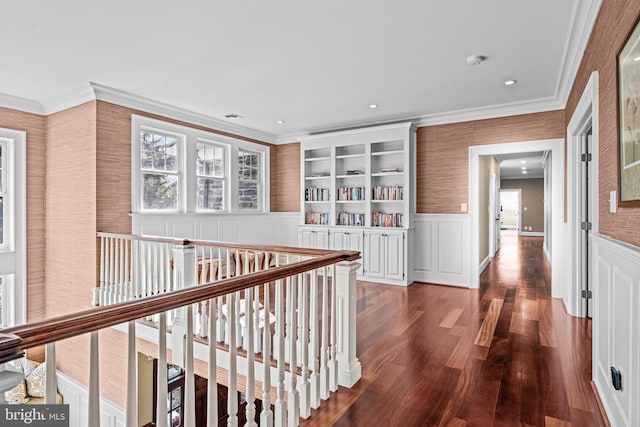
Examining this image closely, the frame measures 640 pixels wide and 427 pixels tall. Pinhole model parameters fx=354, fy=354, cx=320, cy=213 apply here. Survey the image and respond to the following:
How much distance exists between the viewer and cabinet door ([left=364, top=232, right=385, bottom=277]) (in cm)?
546

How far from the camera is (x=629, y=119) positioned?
5.44 ft

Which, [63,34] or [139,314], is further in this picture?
[63,34]

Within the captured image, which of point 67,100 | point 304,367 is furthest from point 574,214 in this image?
point 67,100

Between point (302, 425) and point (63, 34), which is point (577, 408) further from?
point (63, 34)

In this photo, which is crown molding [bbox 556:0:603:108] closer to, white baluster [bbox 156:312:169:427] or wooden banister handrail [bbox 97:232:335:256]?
wooden banister handrail [bbox 97:232:335:256]

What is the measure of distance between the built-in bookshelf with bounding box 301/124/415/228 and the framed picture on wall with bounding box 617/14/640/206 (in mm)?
3523

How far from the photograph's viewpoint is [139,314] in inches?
44.5

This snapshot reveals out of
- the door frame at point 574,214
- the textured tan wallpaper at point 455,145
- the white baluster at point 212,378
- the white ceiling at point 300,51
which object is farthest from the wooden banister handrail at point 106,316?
the textured tan wallpaper at point 455,145

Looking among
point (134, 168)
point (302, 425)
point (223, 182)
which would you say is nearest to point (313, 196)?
point (223, 182)

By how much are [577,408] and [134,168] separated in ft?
16.3

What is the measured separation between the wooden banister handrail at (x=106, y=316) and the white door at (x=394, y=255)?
3913 mm

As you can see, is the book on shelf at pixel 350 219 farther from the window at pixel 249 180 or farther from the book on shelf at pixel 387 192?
the window at pixel 249 180

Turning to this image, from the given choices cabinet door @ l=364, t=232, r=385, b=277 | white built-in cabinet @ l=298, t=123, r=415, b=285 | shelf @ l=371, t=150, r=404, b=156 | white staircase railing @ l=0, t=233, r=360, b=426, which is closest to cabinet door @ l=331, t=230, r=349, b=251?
white built-in cabinet @ l=298, t=123, r=415, b=285

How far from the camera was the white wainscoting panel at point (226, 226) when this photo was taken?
4.80 m
